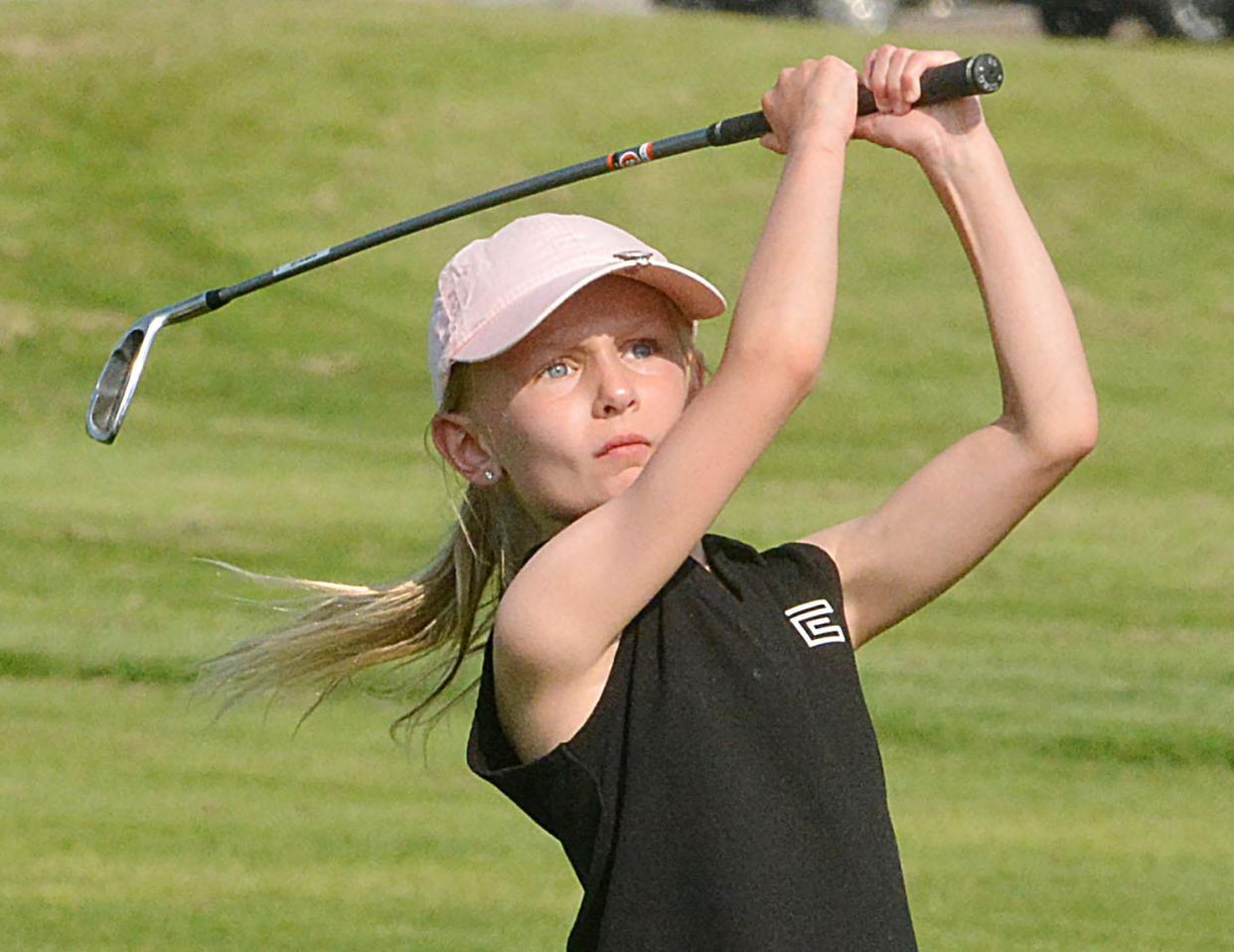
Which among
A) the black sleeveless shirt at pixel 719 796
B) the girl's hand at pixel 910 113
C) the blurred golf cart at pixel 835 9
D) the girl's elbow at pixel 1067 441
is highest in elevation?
the girl's hand at pixel 910 113

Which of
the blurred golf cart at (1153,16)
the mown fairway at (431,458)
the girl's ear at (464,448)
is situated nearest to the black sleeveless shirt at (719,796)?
the girl's ear at (464,448)

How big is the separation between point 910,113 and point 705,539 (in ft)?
1.87

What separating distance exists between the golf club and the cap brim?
0.18 m

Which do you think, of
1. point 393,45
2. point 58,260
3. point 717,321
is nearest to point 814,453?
point 717,321

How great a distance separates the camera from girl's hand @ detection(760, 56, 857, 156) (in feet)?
9.62

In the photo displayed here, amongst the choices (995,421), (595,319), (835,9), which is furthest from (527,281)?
(835,9)

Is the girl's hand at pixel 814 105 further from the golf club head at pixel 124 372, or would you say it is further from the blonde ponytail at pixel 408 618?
the golf club head at pixel 124 372

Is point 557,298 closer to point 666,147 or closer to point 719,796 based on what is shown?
point 666,147

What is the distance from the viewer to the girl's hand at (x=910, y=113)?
3035mm

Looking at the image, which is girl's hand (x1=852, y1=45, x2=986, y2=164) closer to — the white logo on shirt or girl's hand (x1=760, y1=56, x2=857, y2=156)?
girl's hand (x1=760, y1=56, x2=857, y2=156)

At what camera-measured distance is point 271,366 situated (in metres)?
14.9

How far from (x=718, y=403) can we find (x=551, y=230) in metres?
0.47

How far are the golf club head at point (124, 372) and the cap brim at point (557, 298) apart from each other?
0.92 m

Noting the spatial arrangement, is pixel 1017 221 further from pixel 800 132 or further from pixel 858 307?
pixel 858 307
